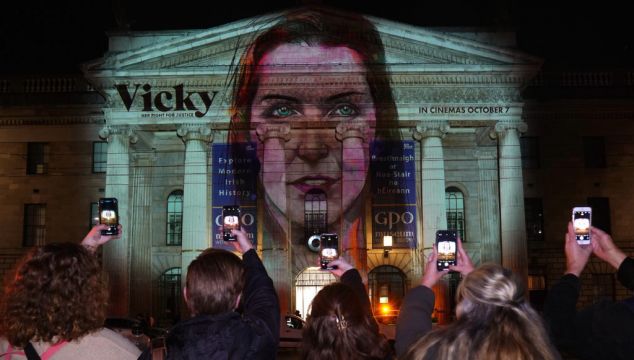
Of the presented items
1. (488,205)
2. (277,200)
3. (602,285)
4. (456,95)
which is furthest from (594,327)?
(602,285)

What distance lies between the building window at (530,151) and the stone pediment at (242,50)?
16.3 feet

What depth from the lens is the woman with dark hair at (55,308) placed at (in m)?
3.73

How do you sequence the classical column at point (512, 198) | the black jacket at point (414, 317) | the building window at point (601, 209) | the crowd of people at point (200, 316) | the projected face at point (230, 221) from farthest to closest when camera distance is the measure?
the building window at point (601, 209) < the classical column at point (512, 198) < the projected face at point (230, 221) < the black jacket at point (414, 317) < the crowd of people at point (200, 316)

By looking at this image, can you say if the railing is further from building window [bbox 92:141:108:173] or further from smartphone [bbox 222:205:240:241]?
smartphone [bbox 222:205:240:241]

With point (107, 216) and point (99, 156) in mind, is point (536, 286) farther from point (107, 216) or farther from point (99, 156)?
point (107, 216)

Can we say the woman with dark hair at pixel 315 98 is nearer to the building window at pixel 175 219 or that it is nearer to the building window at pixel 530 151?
the building window at pixel 175 219

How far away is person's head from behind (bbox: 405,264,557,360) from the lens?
2.92 m

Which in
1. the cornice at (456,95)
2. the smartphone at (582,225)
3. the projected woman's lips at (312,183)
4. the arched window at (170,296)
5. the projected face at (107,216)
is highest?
the cornice at (456,95)

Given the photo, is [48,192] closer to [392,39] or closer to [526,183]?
[392,39]

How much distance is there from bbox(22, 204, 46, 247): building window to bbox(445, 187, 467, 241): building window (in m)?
20.5

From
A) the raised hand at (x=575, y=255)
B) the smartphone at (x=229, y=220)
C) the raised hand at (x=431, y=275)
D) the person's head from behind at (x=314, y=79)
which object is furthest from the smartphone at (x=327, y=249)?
the person's head from behind at (x=314, y=79)

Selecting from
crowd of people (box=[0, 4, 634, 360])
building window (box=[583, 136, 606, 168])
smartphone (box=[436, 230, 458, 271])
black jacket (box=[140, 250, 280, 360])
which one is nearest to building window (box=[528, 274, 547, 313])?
building window (box=[583, 136, 606, 168])

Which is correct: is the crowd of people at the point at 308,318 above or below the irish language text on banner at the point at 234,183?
below

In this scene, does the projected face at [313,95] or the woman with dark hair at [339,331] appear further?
the projected face at [313,95]
